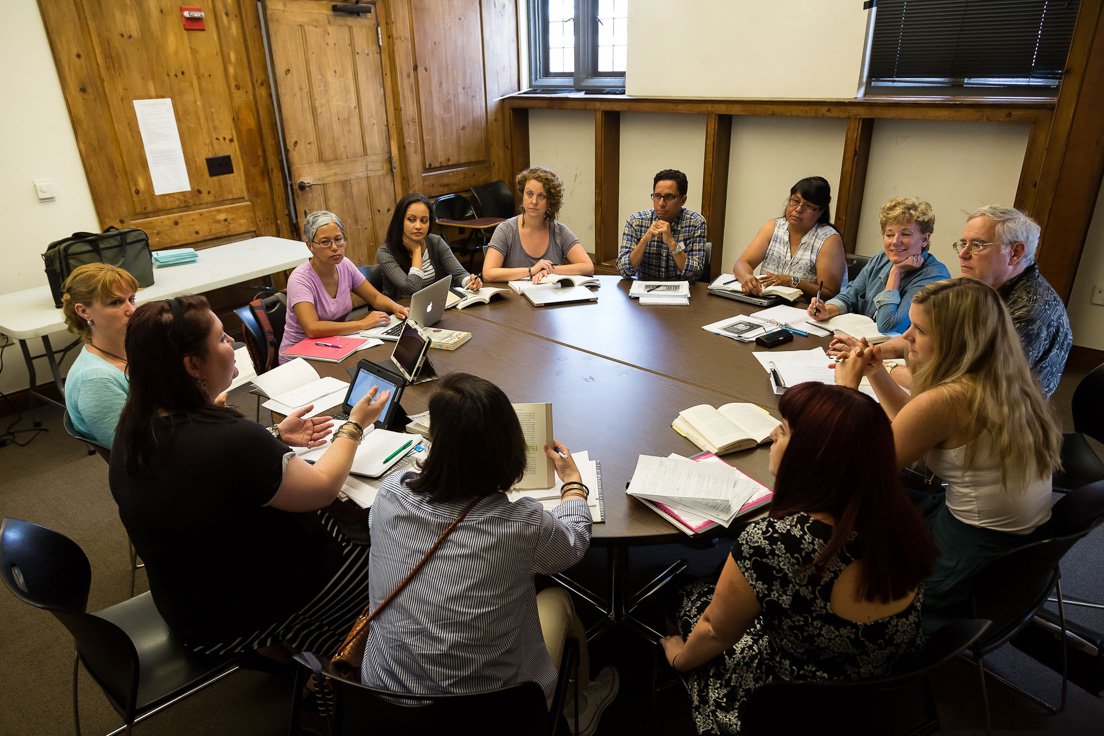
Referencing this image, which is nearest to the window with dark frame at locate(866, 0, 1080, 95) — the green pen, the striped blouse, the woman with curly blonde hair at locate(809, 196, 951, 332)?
the woman with curly blonde hair at locate(809, 196, 951, 332)

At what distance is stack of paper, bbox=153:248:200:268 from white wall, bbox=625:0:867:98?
3.63 metres

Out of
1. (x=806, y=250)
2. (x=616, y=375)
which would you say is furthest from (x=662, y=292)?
(x=616, y=375)

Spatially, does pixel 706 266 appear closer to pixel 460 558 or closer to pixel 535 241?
pixel 535 241

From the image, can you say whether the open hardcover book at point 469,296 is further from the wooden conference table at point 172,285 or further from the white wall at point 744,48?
the white wall at point 744,48

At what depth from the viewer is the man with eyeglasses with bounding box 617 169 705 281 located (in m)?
3.75

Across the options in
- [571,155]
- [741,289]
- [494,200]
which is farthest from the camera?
[571,155]

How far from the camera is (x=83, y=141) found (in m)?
4.07

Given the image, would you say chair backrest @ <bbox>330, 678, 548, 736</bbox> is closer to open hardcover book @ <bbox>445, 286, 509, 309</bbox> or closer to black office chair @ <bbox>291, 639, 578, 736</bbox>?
black office chair @ <bbox>291, 639, 578, 736</bbox>

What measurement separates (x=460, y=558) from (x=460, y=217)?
202 inches

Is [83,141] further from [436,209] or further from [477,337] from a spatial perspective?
[477,337]

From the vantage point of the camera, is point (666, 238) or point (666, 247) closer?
point (666, 238)

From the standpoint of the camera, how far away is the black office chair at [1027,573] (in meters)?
1.56

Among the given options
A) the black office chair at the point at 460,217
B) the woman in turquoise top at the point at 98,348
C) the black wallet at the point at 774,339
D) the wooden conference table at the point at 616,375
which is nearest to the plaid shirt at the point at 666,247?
the wooden conference table at the point at 616,375

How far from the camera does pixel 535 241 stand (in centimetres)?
405
